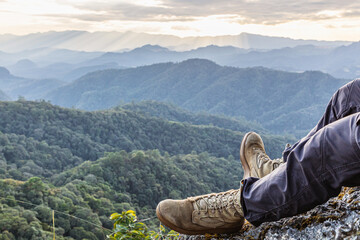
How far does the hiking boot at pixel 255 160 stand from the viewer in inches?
90.7

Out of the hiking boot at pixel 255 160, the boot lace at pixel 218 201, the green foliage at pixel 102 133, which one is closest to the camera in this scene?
the boot lace at pixel 218 201

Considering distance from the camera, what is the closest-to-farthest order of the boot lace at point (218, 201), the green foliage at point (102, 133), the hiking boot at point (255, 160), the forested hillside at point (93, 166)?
1. the boot lace at point (218, 201)
2. the hiking boot at point (255, 160)
3. the forested hillside at point (93, 166)
4. the green foliage at point (102, 133)

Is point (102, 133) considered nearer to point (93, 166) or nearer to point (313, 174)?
point (93, 166)

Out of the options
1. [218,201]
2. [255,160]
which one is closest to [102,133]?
[255,160]

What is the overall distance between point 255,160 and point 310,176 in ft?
3.32

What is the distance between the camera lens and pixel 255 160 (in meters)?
2.48

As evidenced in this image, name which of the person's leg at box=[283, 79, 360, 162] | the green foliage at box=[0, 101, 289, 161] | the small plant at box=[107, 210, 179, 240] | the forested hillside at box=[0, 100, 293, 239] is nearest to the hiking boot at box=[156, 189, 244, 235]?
the small plant at box=[107, 210, 179, 240]

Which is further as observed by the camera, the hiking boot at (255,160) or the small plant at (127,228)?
the hiking boot at (255,160)

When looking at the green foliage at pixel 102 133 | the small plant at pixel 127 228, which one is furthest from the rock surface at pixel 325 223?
the green foliage at pixel 102 133

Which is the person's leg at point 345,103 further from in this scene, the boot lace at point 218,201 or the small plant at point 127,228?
the small plant at point 127,228

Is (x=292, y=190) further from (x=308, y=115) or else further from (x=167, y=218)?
(x=308, y=115)

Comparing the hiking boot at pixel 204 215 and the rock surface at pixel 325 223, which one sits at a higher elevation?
the rock surface at pixel 325 223

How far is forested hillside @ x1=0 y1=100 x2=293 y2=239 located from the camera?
19.9 meters

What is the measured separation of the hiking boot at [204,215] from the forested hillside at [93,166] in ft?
11.8
